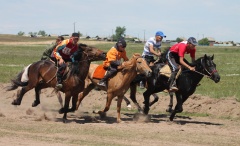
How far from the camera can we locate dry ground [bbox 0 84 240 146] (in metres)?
12.6

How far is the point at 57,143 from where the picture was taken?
11.8 m

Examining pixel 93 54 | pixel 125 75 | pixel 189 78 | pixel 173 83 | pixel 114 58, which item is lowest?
pixel 173 83

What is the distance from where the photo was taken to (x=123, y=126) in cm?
1555

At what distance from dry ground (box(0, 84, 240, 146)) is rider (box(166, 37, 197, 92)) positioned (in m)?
1.41

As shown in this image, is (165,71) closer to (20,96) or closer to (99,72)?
(99,72)

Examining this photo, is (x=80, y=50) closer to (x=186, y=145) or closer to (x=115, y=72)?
(x=115, y=72)

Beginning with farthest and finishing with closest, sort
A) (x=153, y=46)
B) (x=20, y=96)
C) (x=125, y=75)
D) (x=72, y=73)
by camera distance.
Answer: (x=153, y=46) < (x=20, y=96) < (x=125, y=75) < (x=72, y=73)

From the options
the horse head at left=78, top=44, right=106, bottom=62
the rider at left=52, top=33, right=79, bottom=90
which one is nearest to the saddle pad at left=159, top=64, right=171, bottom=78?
the horse head at left=78, top=44, right=106, bottom=62

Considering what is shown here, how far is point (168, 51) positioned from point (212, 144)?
553 centimetres

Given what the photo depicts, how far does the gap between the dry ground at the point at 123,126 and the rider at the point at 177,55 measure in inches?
55.6

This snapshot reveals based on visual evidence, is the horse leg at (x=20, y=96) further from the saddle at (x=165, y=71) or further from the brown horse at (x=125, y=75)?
the saddle at (x=165, y=71)

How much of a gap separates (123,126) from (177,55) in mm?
3387

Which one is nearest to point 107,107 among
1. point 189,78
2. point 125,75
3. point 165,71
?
point 125,75

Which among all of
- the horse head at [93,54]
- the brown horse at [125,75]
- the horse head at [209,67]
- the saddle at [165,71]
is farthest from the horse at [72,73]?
the horse head at [209,67]
